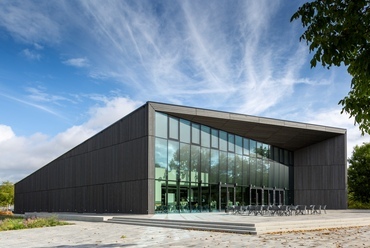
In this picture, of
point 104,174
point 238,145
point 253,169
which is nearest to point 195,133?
point 238,145

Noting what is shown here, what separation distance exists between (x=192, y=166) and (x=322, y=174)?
55.4 feet

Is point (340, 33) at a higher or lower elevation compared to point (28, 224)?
higher

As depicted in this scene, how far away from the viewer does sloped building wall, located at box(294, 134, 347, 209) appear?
38.5m

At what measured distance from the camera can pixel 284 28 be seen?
52.4 feet

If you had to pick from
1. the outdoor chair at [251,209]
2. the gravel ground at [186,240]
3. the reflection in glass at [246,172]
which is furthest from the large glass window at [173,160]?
the gravel ground at [186,240]

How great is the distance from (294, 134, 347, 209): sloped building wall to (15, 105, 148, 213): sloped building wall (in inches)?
806

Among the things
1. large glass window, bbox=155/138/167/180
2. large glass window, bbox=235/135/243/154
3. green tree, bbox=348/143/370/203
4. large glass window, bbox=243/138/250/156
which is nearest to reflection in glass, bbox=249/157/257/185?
large glass window, bbox=243/138/250/156

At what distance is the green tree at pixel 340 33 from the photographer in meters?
6.25

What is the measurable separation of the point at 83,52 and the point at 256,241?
428 inches

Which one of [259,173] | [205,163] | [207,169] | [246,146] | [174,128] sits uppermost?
[174,128]

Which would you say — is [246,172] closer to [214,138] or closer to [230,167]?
[230,167]

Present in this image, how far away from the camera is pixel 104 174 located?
3141cm

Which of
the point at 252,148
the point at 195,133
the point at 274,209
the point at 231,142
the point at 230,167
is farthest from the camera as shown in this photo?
the point at 252,148

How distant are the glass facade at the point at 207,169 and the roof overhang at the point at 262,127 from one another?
0.69 metres
